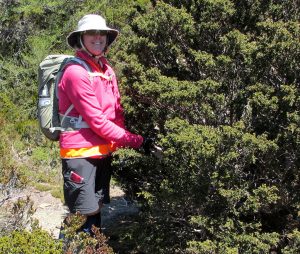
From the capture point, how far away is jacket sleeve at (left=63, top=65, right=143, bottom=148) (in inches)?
139

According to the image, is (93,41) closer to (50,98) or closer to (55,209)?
(50,98)

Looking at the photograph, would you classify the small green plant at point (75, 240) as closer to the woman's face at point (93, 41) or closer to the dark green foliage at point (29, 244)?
the dark green foliage at point (29, 244)

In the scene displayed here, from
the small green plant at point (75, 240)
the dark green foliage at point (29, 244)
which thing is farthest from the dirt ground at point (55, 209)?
the dark green foliage at point (29, 244)

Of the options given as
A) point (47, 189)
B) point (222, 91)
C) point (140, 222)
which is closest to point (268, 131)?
point (222, 91)

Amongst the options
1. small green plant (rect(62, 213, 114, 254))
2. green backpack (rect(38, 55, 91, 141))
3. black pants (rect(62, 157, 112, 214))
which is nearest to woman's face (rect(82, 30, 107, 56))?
green backpack (rect(38, 55, 91, 141))

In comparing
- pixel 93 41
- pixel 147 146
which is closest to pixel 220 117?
pixel 147 146

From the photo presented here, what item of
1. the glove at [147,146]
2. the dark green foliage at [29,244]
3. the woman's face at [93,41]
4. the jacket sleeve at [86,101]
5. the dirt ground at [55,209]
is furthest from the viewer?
the dirt ground at [55,209]

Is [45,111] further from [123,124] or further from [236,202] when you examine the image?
[236,202]

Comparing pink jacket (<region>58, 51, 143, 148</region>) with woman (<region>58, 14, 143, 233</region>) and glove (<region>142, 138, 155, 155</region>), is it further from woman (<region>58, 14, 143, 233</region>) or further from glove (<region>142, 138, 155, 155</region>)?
glove (<region>142, 138, 155, 155</region>)

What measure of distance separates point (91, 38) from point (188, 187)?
50.9 inches

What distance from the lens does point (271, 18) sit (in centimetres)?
370

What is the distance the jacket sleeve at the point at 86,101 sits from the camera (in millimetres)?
3543

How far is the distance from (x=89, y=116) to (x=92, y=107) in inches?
2.7

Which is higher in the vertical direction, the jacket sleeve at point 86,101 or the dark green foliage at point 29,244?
the jacket sleeve at point 86,101
